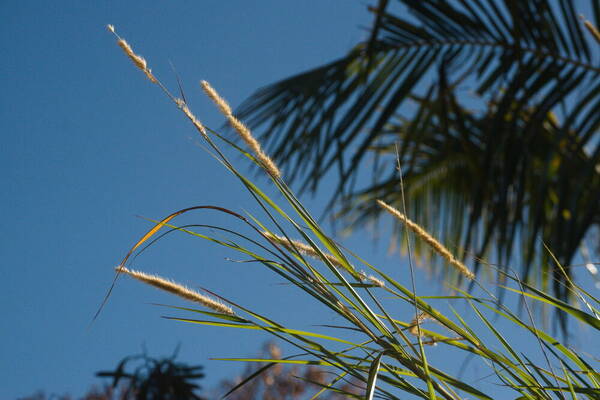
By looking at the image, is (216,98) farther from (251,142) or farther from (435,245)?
(435,245)

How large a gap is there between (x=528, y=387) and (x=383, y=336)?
0.32 ft

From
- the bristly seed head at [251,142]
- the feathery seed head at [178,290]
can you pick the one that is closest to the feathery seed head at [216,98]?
the bristly seed head at [251,142]

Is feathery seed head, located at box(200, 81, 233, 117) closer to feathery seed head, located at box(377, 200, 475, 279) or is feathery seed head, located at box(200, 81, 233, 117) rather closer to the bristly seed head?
the bristly seed head

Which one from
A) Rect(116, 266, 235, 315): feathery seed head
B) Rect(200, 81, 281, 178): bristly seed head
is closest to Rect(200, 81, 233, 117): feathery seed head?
Rect(200, 81, 281, 178): bristly seed head

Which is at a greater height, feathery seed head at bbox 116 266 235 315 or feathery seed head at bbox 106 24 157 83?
feathery seed head at bbox 106 24 157 83

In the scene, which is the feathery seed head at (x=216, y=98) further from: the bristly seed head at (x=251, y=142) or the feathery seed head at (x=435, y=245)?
the feathery seed head at (x=435, y=245)

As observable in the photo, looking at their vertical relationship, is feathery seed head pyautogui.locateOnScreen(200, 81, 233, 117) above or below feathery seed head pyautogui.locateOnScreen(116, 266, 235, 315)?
above

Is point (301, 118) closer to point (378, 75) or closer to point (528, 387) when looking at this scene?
point (378, 75)

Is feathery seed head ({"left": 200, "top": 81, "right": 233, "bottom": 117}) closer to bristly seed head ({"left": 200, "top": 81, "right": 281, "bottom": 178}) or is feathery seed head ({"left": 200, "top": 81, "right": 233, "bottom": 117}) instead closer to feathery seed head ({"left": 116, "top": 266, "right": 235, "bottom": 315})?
bristly seed head ({"left": 200, "top": 81, "right": 281, "bottom": 178})

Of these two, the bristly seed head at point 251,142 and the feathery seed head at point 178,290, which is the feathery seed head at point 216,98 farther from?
the feathery seed head at point 178,290

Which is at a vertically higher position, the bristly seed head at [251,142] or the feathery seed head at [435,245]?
the bristly seed head at [251,142]

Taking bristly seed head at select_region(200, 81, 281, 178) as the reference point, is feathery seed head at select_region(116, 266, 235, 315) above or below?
below

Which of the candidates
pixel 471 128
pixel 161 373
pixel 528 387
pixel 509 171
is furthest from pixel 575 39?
pixel 528 387

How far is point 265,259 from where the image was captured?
0.48m
